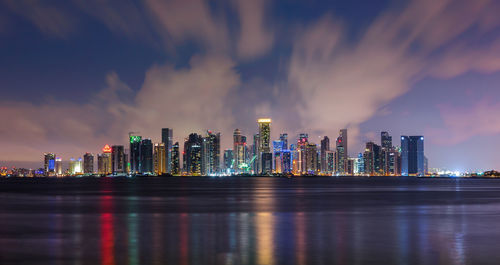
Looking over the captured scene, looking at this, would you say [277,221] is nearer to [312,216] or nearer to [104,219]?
[312,216]

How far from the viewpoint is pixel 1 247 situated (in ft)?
89.9

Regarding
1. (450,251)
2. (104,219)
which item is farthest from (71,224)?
(450,251)

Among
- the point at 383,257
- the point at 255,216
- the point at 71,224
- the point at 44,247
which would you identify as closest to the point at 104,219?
the point at 71,224

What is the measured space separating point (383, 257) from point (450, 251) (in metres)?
4.45

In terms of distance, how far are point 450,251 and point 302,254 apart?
7.83 m

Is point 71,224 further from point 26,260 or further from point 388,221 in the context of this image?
point 388,221

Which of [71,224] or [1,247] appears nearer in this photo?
[1,247]

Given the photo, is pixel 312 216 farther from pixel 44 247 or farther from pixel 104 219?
pixel 44 247

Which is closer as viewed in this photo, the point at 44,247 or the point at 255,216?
the point at 44,247

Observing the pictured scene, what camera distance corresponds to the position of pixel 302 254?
25.0 metres

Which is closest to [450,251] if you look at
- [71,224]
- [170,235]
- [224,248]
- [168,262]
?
[224,248]

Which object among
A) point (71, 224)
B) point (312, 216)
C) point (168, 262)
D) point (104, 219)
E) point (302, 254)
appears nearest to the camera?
point (168, 262)

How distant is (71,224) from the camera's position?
40500 millimetres

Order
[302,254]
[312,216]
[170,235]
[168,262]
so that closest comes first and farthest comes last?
[168,262]
[302,254]
[170,235]
[312,216]
